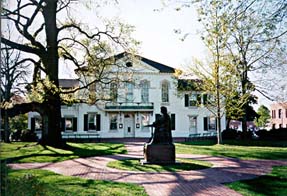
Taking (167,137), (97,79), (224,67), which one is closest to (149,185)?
(167,137)

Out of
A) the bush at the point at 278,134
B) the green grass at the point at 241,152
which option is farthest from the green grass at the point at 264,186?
the bush at the point at 278,134

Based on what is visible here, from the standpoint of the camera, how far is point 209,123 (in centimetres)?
2886

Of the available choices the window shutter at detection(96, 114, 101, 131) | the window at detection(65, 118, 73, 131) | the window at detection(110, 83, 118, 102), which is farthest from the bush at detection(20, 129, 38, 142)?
the window at detection(110, 83, 118, 102)

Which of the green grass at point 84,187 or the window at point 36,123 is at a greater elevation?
the window at point 36,123

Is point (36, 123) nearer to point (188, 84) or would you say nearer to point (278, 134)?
point (188, 84)

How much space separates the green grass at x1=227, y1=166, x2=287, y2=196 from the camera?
19.6 feet

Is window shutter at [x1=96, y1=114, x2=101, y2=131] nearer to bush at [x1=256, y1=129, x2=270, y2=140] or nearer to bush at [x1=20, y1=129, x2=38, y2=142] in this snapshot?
bush at [x1=20, y1=129, x2=38, y2=142]

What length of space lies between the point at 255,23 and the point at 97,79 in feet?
30.0

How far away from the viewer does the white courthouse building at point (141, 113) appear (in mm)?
26562

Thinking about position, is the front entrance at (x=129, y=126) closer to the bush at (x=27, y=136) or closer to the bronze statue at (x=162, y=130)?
the bush at (x=27, y=136)

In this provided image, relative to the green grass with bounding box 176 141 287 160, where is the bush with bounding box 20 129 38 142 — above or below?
above

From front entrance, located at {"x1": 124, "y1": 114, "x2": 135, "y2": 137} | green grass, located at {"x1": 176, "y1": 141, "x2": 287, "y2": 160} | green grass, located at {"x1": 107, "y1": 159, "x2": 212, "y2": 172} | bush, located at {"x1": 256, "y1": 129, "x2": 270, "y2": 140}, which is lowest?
green grass, located at {"x1": 176, "y1": 141, "x2": 287, "y2": 160}

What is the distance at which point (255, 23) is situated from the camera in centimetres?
606

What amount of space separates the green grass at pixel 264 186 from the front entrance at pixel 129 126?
19109 millimetres
